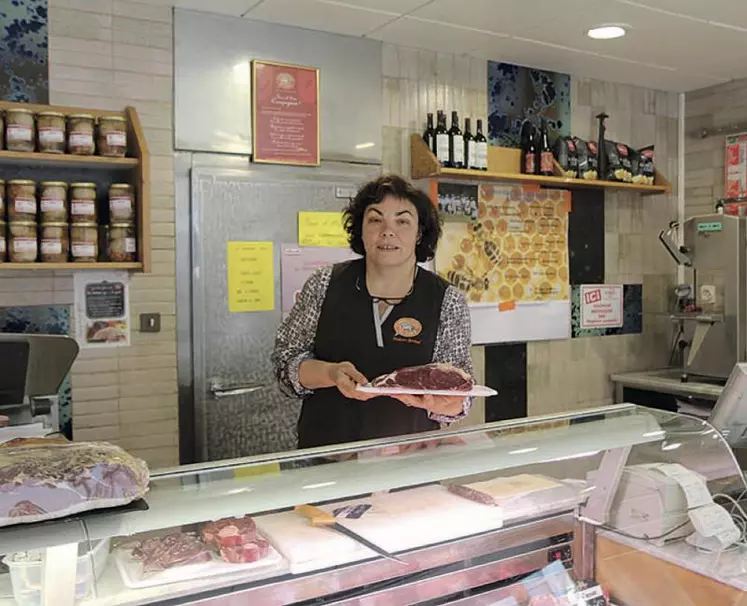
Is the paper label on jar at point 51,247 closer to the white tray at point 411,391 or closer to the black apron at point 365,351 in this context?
the black apron at point 365,351

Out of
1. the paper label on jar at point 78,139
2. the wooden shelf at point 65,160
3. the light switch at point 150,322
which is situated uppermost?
the paper label on jar at point 78,139

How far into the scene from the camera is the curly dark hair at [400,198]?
2746 millimetres

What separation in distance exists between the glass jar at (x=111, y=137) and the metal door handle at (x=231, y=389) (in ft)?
3.85

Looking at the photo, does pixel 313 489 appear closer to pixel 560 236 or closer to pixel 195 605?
pixel 195 605

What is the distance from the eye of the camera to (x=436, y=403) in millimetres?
2062

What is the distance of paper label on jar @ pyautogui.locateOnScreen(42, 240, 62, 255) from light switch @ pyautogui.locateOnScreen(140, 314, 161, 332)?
57 cm

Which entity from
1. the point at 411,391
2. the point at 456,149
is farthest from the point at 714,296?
the point at 411,391

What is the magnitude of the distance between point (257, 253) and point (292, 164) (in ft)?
1.60

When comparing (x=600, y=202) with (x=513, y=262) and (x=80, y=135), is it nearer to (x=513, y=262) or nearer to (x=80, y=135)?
(x=513, y=262)

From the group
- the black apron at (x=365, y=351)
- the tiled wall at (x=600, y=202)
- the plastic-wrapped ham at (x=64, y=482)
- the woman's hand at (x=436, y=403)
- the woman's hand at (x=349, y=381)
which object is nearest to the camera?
the plastic-wrapped ham at (x=64, y=482)

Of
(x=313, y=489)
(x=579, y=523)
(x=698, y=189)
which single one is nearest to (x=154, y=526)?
(x=313, y=489)

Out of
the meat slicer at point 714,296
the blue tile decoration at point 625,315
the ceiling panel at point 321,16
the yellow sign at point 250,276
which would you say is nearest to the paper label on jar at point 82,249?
the yellow sign at point 250,276

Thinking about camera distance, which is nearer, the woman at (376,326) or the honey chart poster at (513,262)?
the woman at (376,326)

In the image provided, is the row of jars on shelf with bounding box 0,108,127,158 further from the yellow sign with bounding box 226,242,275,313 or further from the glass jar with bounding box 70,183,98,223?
the yellow sign with bounding box 226,242,275,313
